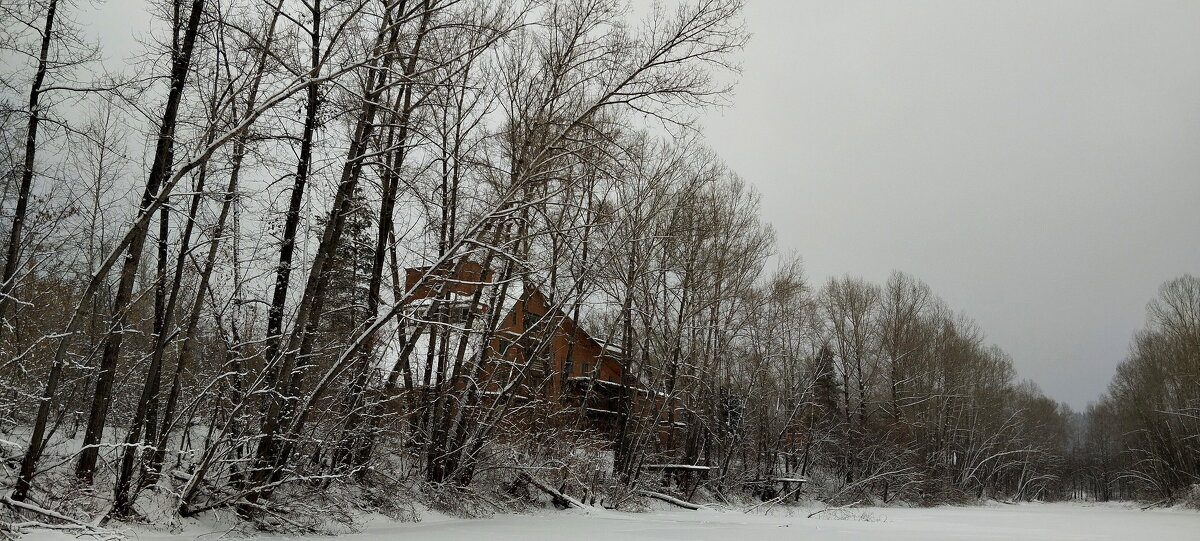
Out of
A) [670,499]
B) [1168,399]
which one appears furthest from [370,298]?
[1168,399]

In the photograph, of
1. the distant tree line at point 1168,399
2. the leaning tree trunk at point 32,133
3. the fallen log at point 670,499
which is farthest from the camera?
the distant tree line at point 1168,399

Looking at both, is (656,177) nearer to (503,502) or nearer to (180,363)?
(503,502)

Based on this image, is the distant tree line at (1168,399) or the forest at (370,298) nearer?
the forest at (370,298)

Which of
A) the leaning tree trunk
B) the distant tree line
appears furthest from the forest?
the distant tree line

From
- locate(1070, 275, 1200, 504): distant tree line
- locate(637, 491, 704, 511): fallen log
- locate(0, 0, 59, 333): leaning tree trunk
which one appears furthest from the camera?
locate(1070, 275, 1200, 504): distant tree line

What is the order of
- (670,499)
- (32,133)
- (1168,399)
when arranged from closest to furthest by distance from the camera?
(32,133), (670,499), (1168,399)

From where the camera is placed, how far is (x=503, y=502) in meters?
13.7

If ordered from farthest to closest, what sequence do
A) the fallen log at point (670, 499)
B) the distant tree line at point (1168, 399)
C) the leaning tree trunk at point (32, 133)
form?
the distant tree line at point (1168, 399) → the fallen log at point (670, 499) → the leaning tree trunk at point (32, 133)

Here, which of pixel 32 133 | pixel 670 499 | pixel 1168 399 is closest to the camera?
pixel 32 133

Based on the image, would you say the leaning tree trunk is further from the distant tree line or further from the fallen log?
the distant tree line

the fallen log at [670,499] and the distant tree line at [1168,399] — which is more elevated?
the distant tree line at [1168,399]

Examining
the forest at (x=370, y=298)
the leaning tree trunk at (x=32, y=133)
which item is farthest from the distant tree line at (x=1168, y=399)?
the leaning tree trunk at (x=32, y=133)

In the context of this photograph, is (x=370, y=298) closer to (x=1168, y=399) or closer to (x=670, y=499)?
(x=670, y=499)

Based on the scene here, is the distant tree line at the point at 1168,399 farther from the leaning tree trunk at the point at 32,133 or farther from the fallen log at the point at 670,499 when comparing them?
the leaning tree trunk at the point at 32,133
